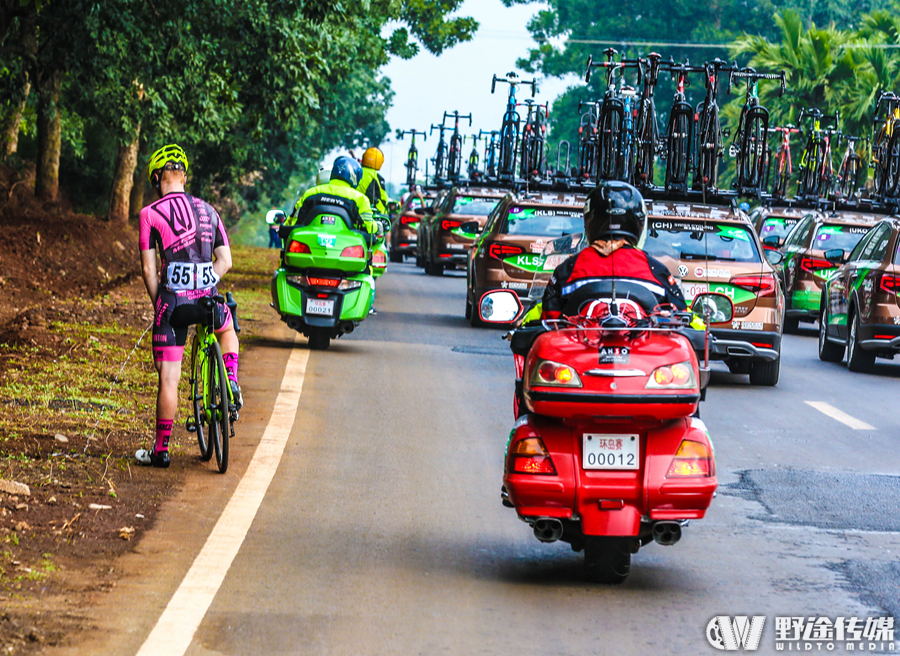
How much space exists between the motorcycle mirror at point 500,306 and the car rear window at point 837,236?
618 inches

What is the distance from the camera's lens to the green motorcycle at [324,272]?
14.3 m

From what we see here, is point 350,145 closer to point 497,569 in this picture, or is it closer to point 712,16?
point 712,16

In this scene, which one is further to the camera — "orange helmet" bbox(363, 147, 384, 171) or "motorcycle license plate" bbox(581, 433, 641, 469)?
"orange helmet" bbox(363, 147, 384, 171)

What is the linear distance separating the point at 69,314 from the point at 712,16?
55.7 m

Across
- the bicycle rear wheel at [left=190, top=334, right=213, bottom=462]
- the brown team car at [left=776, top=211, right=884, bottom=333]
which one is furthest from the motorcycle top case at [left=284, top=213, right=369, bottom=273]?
the brown team car at [left=776, top=211, right=884, bottom=333]

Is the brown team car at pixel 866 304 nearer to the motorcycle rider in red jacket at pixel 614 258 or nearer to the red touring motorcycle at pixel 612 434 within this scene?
the motorcycle rider in red jacket at pixel 614 258

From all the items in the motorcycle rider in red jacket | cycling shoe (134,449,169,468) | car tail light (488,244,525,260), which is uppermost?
the motorcycle rider in red jacket

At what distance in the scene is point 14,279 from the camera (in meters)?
20.6

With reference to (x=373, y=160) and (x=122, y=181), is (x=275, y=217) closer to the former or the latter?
(x=373, y=160)

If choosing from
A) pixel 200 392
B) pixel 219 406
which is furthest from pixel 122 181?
pixel 219 406

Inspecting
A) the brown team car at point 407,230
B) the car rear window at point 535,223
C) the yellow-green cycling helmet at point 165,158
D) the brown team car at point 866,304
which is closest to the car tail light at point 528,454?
the yellow-green cycling helmet at point 165,158

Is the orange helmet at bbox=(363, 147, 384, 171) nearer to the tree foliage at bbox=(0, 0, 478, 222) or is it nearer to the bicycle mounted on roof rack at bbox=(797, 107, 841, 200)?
the tree foliage at bbox=(0, 0, 478, 222)

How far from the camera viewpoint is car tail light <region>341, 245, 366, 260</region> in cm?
1429

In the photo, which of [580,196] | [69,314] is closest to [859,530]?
[69,314]
